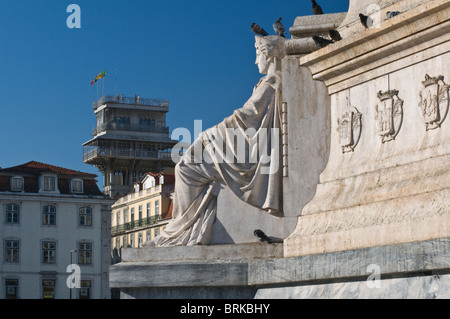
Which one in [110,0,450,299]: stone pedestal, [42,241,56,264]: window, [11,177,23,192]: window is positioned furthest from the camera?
[11,177,23,192]: window

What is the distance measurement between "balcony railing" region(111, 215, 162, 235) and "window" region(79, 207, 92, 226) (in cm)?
857

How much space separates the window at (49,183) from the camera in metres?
86.8

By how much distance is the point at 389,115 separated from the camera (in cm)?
1271

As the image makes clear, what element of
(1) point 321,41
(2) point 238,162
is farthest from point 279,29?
(2) point 238,162

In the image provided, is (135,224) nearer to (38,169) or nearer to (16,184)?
(38,169)

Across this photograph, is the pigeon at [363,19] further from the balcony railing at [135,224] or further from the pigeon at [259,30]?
the balcony railing at [135,224]

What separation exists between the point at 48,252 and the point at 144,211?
17078mm

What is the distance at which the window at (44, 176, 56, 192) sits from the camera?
8681 centimetres

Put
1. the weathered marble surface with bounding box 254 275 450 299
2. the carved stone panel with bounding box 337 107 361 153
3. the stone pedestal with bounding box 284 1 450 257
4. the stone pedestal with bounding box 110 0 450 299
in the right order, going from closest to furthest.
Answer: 1. the weathered marble surface with bounding box 254 275 450 299
2. the stone pedestal with bounding box 110 0 450 299
3. the stone pedestal with bounding box 284 1 450 257
4. the carved stone panel with bounding box 337 107 361 153

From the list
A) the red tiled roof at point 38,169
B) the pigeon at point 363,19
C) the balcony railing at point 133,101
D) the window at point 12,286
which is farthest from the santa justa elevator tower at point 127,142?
the pigeon at point 363,19

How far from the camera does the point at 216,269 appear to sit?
47.0 feet

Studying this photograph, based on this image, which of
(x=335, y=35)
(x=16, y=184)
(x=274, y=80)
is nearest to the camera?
(x=335, y=35)

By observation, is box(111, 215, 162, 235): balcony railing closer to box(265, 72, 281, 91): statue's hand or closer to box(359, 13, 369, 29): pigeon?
box(265, 72, 281, 91): statue's hand

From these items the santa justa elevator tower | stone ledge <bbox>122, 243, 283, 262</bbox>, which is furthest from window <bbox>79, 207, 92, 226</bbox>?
stone ledge <bbox>122, 243, 283, 262</bbox>
